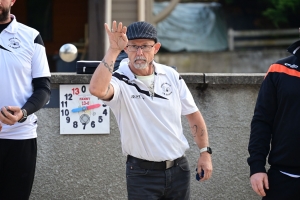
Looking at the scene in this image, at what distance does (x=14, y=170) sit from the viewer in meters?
4.43

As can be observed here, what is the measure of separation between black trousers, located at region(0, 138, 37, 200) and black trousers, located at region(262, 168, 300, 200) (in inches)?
68.5

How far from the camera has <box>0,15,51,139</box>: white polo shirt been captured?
14.2 feet

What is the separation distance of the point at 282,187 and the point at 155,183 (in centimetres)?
85

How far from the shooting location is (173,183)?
425 cm

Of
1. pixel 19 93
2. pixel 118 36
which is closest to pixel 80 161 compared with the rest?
pixel 19 93

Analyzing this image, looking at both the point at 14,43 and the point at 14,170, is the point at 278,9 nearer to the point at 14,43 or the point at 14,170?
the point at 14,43

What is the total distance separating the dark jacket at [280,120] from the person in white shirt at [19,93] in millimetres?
1576

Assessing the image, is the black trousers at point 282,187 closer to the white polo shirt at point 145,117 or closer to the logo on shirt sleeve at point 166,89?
the white polo shirt at point 145,117

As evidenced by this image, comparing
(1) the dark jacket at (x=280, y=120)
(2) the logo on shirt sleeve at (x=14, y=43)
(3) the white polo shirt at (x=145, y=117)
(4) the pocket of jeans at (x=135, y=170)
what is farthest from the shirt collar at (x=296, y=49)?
(2) the logo on shirt sleeve at (x=14, y=43)

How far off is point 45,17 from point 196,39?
6.98 meters

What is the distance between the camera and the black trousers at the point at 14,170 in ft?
14.5

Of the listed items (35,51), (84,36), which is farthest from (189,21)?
(35,51)

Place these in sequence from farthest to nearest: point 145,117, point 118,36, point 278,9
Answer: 1. point 278,9
2. point 145,117
3. point 118,36

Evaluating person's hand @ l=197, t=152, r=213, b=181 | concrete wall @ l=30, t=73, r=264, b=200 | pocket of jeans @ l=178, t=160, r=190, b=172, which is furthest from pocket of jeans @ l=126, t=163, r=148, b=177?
concrete wall @ l=30, t=73, r=264, b=200
